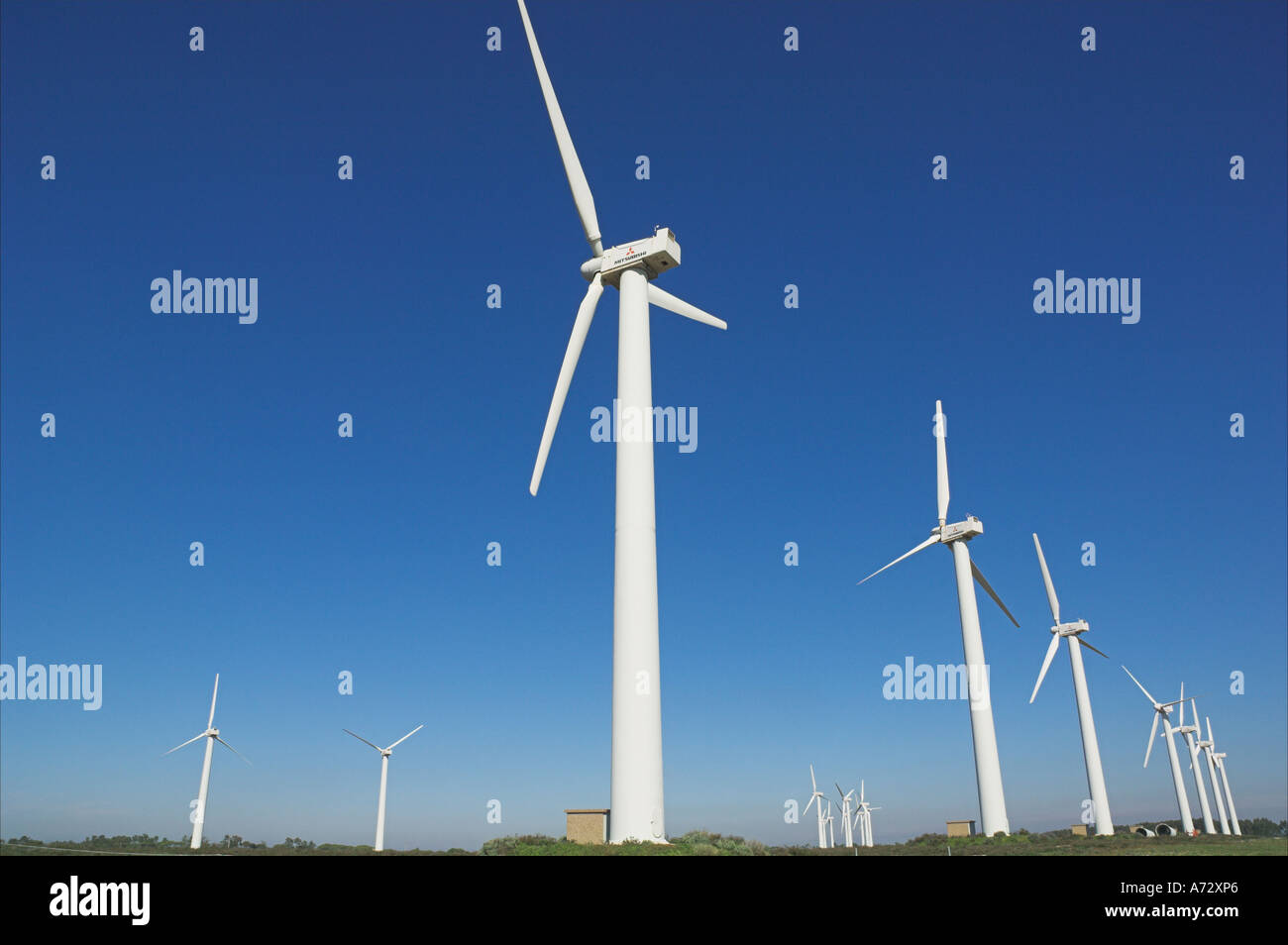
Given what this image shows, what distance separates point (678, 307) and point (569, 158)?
33.9 ft

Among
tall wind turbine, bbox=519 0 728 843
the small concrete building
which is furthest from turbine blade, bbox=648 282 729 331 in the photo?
the small concrete building

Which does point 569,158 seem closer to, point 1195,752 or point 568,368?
point 568,368

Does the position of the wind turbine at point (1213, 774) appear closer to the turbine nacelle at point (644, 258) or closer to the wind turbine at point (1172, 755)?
the wind turbine at point (1172, 755)

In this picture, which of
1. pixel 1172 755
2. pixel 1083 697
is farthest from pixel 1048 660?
pixel 1172 755

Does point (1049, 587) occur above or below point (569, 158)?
below

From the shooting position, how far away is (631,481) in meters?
33.3

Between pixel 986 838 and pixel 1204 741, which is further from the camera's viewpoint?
pixel 1204 741

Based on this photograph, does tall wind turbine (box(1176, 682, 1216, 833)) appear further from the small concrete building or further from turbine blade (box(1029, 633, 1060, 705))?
the small concrete building
